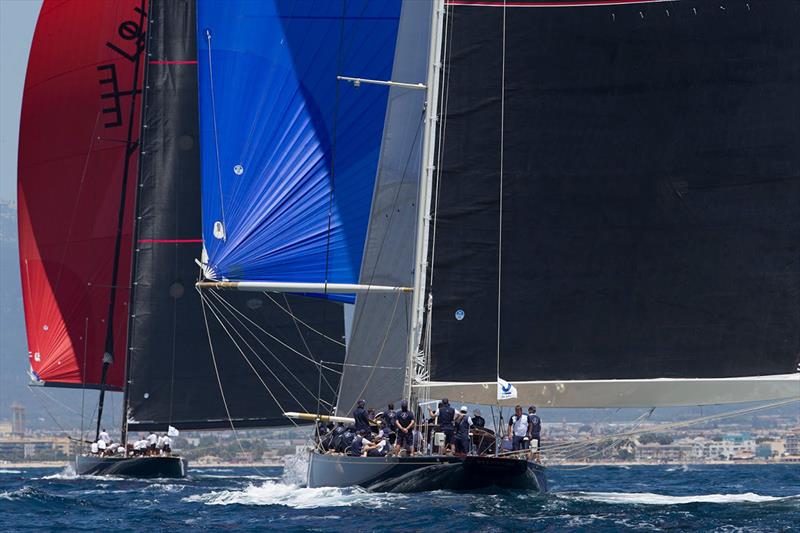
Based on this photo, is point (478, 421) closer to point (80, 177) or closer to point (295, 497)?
point (295, 497)

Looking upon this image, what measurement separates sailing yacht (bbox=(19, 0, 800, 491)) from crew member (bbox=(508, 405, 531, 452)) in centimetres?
51

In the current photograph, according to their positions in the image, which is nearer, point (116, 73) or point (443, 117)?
point (443, 117)

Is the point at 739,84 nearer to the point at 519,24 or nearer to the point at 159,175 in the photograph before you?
the point at 519,24

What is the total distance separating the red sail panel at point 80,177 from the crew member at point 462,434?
20936 millimetres

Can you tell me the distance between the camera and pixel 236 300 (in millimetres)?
44125

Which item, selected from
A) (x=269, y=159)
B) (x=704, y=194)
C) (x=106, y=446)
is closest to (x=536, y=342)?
(x=704, y=194)

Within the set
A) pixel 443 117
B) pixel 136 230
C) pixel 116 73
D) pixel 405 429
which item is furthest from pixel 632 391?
pixel 116 73

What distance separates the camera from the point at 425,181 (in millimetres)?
28828

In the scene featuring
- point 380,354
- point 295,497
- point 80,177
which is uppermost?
point 80,177

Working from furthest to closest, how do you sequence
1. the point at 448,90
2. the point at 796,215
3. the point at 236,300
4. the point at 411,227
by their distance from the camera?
the point at 236,300 < the point at 411,227 < the point at 448,90 < the point at 796,215

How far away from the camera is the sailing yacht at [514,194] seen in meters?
27.2

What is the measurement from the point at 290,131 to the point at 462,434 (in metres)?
7.79

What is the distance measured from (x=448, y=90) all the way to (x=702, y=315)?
5523 millimetres

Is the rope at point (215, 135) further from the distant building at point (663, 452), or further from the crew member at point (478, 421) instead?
the distant building at point (663, 452)
